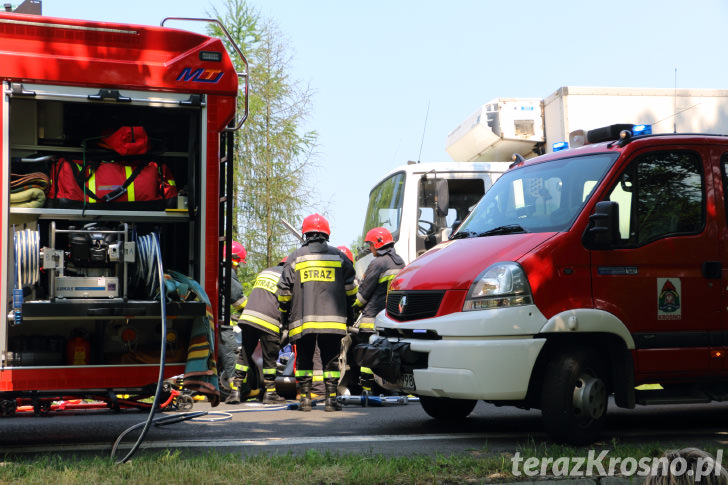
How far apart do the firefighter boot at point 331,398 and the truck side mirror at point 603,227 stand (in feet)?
11.9

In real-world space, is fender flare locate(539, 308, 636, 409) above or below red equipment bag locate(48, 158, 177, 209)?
below

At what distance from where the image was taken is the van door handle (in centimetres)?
690

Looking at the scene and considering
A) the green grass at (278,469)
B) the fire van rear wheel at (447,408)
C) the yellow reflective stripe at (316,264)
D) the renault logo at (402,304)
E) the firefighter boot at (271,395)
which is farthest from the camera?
the firefighter boot at (271,395)

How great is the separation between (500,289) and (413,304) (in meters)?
0.83

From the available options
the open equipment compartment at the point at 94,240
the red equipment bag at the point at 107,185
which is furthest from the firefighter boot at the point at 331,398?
the red equipment bag at the point at 107,185

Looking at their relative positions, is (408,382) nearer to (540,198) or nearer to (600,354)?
(600,354)

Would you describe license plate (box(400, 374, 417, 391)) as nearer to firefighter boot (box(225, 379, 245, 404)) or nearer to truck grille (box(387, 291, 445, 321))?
truck grille (box(387, 291, 445, 321))

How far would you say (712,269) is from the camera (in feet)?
22.7

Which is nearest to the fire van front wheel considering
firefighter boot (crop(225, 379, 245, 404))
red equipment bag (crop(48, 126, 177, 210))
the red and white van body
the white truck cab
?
the red and white van body

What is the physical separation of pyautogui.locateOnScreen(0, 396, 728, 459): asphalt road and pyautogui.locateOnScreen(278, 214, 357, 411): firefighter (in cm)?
41

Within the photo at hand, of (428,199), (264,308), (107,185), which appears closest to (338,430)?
(107,185)

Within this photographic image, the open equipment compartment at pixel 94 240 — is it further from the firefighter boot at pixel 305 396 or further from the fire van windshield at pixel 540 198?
the firefighter boot at pixel 305 396

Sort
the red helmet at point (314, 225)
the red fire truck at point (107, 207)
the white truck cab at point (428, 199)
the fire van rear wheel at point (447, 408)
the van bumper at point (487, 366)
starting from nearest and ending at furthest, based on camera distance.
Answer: the red fire truck at point (107, 207), the van bumper at point (487, 366), the fire van rear wheel at point (447, 408), the red helmet at point (314, 225), the white truck cab at point (428, 199)

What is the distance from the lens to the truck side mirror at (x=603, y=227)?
Result: 6492 mm
